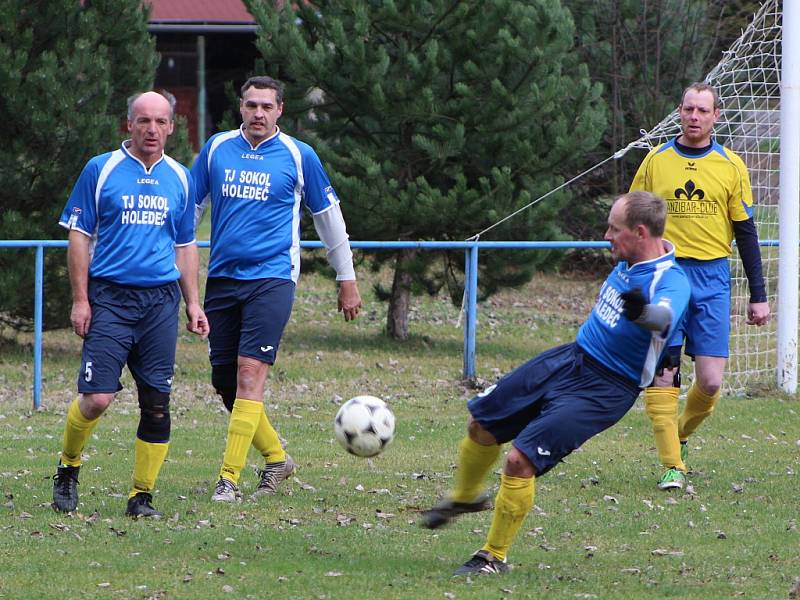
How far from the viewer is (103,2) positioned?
41.9 ft

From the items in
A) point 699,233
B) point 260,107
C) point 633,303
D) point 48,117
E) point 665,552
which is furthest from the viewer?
point 48,117

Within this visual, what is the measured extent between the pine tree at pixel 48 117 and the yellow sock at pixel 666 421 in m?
6.94

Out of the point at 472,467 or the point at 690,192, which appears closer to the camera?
the point at 472,467

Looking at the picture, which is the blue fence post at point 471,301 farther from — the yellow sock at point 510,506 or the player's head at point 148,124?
the yellow sock at point 510,506

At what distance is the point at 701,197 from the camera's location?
7754 mm

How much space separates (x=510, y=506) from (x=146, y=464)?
220cm

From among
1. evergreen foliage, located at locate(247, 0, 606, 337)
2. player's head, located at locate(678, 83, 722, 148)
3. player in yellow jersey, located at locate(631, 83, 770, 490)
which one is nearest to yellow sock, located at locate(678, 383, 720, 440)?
player in yellow jersey, located at locate(631, 83, 770, 490)

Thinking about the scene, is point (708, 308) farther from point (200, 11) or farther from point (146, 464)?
point (200, 11)

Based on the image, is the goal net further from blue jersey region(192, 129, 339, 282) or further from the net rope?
blue jersey region(192, 129, 339, 282)

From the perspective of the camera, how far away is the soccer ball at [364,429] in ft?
21.1

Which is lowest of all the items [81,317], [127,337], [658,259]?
[127,337]

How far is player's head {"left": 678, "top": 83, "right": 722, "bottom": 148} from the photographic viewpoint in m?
7.54

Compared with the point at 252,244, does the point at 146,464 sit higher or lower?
lower

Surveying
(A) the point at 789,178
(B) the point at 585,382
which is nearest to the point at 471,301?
(A) the point at 789,178
